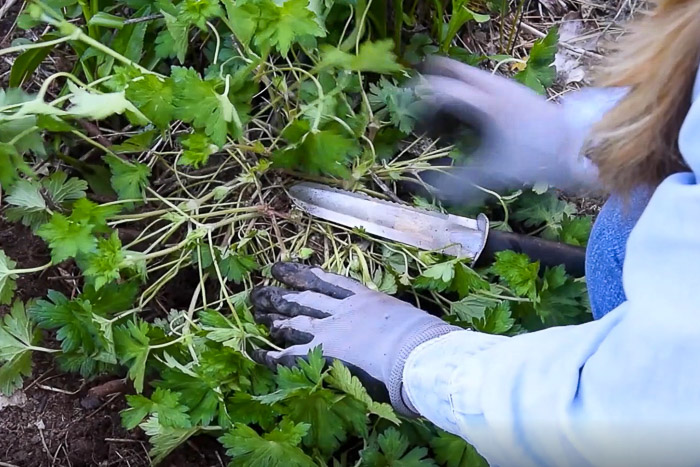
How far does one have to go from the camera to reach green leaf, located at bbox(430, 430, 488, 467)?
1.06 meters

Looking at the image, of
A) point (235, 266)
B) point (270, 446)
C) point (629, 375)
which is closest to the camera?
point (629, 375)

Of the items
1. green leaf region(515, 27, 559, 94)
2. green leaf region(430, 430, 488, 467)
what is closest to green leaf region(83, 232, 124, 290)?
green leaf region(430, 430, 488, 467)

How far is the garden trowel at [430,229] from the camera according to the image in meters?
1.22

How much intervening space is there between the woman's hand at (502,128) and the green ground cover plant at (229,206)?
39mm

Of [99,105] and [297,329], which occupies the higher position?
[99,105]

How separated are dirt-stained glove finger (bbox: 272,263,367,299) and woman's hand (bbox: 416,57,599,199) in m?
0.27

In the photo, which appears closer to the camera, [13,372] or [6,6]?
[13,372]

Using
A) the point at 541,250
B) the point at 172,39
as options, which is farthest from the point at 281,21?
the point at 541,250

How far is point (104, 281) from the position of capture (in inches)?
42.2

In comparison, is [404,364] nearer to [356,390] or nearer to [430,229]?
[356,390]

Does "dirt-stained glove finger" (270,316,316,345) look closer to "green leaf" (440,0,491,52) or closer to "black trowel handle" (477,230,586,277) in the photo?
"black trowel handle" (477,230,586,277)

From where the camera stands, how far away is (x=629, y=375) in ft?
1.99

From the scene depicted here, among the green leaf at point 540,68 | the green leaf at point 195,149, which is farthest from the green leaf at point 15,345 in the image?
the green leaf at point 540,68

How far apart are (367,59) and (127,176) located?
0.46 m
